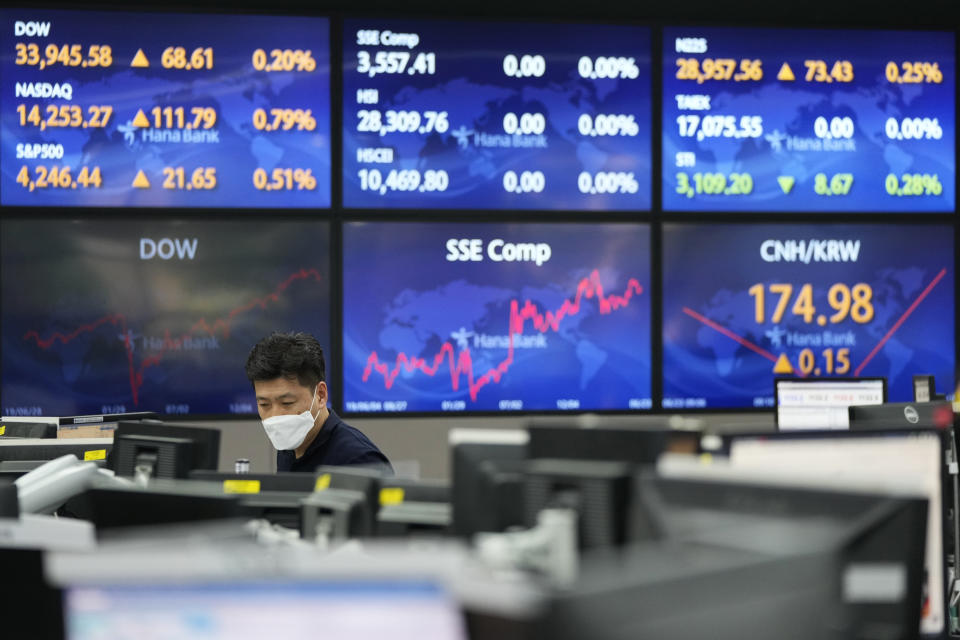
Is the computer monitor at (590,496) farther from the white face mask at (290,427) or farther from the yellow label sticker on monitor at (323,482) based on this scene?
the white face mask at (290,427)

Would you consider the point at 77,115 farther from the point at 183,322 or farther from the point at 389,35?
the point at 389,35

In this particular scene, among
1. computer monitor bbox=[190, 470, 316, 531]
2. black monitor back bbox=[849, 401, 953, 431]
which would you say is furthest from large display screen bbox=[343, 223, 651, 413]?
computer monitor bbox=[190, 470, 316, 531]

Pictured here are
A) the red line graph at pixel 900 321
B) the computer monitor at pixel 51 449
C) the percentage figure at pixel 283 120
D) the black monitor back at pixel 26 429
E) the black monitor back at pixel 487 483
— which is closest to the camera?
the black monitor back at pixel 487 483

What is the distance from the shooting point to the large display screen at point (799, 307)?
15.1 ft

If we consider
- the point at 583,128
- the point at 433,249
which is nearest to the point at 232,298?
the point at 433,249

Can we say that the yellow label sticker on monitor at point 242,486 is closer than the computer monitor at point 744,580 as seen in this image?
No

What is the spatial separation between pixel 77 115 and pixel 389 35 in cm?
130

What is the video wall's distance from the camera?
14.1 feet

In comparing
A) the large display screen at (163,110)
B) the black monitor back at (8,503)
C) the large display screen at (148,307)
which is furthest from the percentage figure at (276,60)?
the black monitor back at (8,503)

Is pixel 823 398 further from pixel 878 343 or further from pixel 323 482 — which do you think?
pixel 323 482

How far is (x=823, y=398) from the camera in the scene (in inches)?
176

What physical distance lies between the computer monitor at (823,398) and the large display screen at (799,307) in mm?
173

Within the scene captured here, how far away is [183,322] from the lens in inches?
171

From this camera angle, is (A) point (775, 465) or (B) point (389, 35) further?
(B) point (389, 35)
